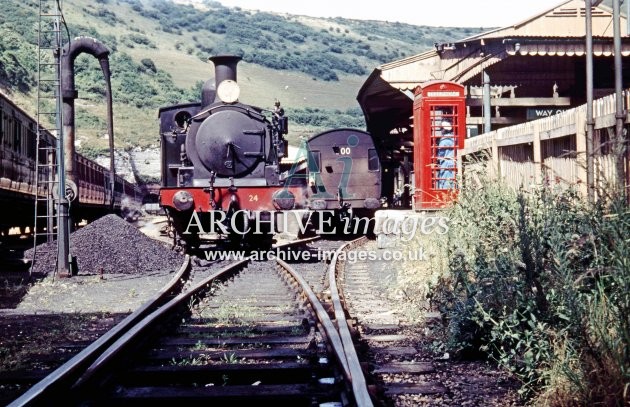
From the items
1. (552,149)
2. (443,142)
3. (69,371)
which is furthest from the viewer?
(443,142)

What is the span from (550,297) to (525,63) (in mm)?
14890

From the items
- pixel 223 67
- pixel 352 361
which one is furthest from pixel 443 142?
pixel 352 361

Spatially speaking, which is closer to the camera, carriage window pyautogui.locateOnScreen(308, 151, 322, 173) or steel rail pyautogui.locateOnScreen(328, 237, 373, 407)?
steel rail pyautogui.locateOnScreen(328, 237, 373, 407)

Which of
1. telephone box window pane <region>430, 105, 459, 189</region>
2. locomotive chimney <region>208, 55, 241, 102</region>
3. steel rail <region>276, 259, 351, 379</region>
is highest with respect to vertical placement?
locomotive chimney <region>208, 55, 241, 102</region>

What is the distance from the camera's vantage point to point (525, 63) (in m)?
18.7

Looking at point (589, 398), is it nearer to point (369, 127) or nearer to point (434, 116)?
point (434, 116)

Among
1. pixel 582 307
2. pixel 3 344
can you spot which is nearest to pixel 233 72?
pixel 3 344

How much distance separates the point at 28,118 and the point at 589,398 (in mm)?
18974

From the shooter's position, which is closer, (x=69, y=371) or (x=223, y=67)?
(x=69, y=371)

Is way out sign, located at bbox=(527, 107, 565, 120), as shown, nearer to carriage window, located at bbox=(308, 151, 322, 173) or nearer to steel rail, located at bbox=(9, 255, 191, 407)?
carriage window, located at bbox=(308, 151, 322, 173)

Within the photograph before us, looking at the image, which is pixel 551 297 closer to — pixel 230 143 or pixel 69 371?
pixel 69 371

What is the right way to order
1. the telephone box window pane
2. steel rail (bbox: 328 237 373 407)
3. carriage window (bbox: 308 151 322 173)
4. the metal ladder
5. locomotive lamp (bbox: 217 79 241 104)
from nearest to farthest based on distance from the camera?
1. steel rail (bbox: 328 237 373 407)
2. the metal ladder
3. the telephone box window pane
4. locomotive lamp (bbox: 217 79 241 104)
5. carriage window (bbox: 308 151 322 173)

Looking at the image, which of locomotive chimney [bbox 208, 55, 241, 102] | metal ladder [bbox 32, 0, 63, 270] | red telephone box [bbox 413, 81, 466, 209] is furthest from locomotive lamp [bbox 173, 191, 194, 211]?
red telephone box [bbox 413, 81, 466, 209]

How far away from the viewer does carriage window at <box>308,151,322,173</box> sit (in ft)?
72.2
